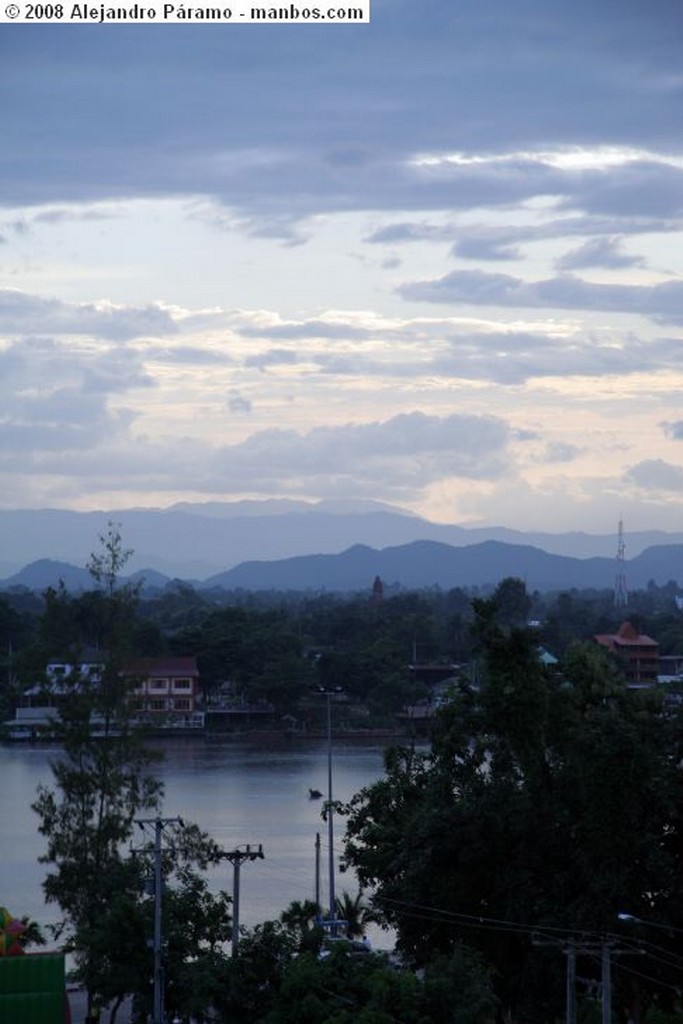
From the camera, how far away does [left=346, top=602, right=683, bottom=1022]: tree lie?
1285 cm

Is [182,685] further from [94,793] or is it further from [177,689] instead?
[94,793]

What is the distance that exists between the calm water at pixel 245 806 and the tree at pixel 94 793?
4096 mm

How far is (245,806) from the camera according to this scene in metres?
30.4

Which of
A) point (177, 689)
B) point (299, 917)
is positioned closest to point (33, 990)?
point (299, 917)

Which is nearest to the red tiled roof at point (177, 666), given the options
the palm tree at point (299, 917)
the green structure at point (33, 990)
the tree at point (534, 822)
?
the tree at point (534, 822)

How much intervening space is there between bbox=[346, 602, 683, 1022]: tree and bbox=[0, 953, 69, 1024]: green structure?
9.59 feet

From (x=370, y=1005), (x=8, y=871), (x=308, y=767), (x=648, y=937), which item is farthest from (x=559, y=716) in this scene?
(x=308, y=767)

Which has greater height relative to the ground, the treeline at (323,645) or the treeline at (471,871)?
the treeline at (323,645)

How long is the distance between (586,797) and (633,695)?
64.2 inches

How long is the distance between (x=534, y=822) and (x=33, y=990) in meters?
4.08

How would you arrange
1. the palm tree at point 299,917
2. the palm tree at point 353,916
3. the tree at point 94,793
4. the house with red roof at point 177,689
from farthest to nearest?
1. the house with red roof at point 177,689
2. the palm tree at point 353,916
3. the tree at point 94,793
4. the palm tree at point 299,917

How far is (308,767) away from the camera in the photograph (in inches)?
1479

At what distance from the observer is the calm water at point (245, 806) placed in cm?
2198

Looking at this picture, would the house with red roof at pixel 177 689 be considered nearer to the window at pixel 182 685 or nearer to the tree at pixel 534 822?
the window at pixel 182 685
